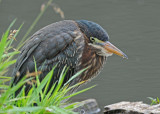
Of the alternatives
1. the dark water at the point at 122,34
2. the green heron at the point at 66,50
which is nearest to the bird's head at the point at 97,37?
the green heron at the point at 66,50

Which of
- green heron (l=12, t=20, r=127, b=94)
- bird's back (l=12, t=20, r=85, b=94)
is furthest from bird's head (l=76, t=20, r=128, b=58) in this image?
bird's back (l=12, t=20, r=85, b=94)

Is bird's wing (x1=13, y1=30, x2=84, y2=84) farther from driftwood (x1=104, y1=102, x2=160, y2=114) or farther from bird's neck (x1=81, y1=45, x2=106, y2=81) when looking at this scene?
driftwood (x1=104, y1=102, x2=160, y2=114)

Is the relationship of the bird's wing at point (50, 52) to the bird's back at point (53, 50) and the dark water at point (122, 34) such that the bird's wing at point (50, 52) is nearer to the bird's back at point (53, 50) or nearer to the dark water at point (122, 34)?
the bird's back at point (53, 50)

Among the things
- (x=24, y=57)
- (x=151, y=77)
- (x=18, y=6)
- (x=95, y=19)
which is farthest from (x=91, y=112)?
(x=18, y=6)

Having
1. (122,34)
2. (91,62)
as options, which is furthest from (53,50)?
(122,34)

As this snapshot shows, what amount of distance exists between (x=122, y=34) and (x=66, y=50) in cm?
717

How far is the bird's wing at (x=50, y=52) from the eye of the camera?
5008 millimetres

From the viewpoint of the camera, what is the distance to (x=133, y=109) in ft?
17.5

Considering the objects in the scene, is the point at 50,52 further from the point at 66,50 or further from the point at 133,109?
the point at 133,109

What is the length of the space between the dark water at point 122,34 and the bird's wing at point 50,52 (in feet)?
8.00

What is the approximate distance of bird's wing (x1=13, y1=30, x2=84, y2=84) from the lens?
501 centimetres

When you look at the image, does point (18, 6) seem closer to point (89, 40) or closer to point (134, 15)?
point (134, 15)

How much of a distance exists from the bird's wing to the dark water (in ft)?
8.00

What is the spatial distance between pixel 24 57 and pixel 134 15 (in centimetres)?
1025
